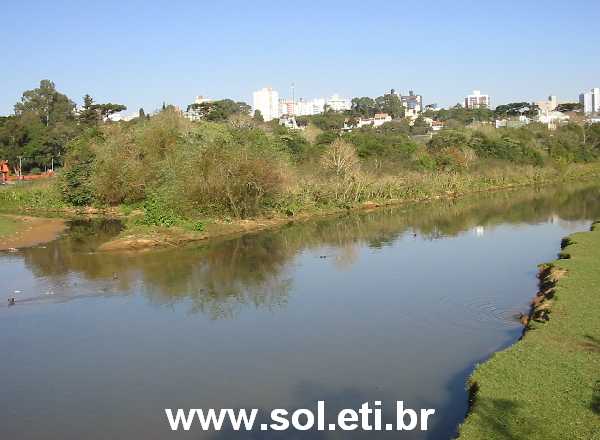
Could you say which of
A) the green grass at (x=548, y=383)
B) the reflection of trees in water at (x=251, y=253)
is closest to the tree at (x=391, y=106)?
the reflection of trees in water at (x=251, y=253)

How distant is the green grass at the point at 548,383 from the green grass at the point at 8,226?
25.3 metres

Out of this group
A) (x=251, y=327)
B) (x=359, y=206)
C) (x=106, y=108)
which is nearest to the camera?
(x=251, y=327)

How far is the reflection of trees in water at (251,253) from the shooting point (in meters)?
19.4

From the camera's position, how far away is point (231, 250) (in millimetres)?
26500

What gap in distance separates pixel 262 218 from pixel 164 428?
24.2 metres

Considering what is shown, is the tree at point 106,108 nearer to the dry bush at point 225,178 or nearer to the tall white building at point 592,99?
the dry bush at point 225,178

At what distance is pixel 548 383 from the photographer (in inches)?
393

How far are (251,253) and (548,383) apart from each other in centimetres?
1684

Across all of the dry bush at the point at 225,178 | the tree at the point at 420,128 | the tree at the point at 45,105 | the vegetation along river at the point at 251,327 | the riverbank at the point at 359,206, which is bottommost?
the vegetation along river at the point at 251,327

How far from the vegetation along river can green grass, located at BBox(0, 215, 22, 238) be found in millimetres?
3909

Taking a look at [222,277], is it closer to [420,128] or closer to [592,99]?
[420,128]

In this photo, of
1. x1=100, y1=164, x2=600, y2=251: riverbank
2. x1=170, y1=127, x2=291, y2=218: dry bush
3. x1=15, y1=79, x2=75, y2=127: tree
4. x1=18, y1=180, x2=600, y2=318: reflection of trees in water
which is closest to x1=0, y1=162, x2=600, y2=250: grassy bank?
x1=100, y1=164, x2=600, y2=251: riverbank

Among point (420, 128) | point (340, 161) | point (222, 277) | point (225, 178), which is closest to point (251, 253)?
point (222, 277)

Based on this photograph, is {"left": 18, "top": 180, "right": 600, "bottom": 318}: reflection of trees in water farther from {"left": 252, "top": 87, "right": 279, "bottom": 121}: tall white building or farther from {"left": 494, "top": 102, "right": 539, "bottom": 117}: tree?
{"left": 252, "top": 87, "right": 279, "bottom": 121}: tall white building
